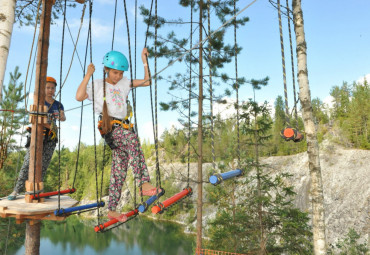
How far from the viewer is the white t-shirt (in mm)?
3088

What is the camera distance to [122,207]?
38.8m

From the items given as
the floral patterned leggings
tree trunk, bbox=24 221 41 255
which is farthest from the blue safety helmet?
tree trunk, bbox=24 221 41 255

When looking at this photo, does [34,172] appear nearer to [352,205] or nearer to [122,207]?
[352,205]

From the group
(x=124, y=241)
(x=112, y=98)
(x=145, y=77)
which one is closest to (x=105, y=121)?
(x=112, y=98)

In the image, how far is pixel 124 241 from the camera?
1130 inches

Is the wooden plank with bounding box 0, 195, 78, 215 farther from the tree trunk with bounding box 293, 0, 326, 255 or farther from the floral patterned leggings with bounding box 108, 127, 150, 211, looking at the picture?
the tree trunk with bounding box 293, 0, 326, 255

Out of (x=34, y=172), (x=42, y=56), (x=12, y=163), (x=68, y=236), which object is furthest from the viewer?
(x=68, y=236)

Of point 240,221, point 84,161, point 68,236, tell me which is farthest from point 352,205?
point 84,161

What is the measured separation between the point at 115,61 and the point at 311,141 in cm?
302

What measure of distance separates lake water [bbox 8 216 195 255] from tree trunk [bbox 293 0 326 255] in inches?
815

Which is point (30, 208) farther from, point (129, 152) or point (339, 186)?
point (339, 186)

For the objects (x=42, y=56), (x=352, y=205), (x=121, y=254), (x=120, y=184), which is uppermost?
(x=42, y=56)

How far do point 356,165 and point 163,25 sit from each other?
69.9 ft

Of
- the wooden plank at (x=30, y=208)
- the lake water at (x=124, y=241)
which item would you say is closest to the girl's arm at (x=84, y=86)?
the wooden plank at (x=30, y=208)
